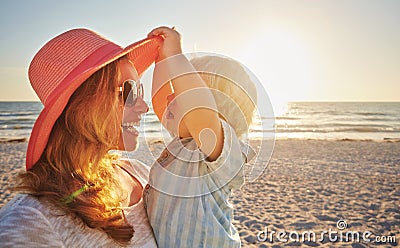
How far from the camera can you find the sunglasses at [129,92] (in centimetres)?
121

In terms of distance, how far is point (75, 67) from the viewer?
110 centimetres

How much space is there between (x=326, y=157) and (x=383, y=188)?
3.89 m

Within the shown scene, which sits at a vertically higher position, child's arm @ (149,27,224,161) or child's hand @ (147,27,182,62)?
child's hand @ (147,27,182,62)

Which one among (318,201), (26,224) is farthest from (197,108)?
(318,201)

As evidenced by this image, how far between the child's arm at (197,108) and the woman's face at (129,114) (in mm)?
131

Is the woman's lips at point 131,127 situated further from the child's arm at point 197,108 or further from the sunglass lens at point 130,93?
the child's arm at point 197,108

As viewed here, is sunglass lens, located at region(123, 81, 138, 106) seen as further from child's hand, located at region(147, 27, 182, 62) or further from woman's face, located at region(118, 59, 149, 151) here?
child's hand, located at region(147, 27, 182, 62)

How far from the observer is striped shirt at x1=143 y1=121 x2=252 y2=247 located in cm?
120

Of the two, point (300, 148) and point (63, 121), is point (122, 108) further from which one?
point (300, 148)

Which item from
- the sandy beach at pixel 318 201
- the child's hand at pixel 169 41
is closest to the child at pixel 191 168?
the child's hand at pixel 169 41

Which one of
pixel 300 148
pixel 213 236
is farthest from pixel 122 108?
pixel 300 148

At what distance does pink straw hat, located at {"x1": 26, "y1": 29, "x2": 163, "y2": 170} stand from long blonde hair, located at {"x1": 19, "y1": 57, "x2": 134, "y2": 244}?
0.14 feet

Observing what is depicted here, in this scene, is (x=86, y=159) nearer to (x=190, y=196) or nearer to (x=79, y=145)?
(x=79, y=145)

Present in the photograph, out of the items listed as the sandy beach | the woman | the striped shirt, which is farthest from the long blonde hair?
the sandy beach
